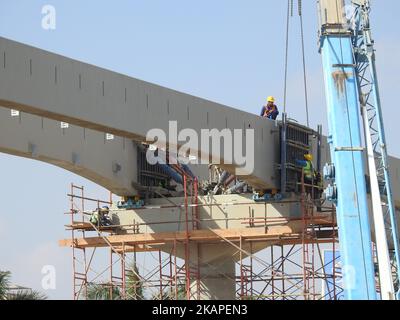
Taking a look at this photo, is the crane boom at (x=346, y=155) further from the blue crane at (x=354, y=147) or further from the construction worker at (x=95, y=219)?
the construction worker at (x=95, y=219)

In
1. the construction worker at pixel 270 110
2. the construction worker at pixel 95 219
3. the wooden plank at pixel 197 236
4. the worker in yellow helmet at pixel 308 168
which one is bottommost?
the wooden plank at pixel 197 236

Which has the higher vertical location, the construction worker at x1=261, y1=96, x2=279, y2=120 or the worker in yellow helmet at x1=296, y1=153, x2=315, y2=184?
the construction worker at x1=261, y1=96, x2=279, y2=120

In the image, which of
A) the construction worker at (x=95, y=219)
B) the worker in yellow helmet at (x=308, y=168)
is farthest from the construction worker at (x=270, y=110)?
the construction worker at (x=95, y=219)

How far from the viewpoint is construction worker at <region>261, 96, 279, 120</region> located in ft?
99.8

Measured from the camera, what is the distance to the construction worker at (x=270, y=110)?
30.4 meters

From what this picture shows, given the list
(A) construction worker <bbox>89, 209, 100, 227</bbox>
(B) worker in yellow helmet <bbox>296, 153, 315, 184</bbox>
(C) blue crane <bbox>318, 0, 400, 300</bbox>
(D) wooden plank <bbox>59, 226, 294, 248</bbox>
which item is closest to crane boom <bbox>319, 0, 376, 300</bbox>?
(C) blue crane <bbox>318, 0, 400, 300</bbox>

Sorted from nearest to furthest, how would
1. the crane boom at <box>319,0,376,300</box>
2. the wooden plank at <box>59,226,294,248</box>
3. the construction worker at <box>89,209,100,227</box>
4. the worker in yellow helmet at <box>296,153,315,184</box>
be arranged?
the crane boom at <box>319,0,376,300</box> < the wooden plank at <box>59,226,294,248</box> < the worker in yellow helmet at <box>296,153,315,184</box> < the construction worker at <box>89,209,100,227</box>

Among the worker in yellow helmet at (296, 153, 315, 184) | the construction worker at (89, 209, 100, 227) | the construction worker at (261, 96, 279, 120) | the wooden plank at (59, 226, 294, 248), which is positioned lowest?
the wooden plank at (59, 226, 294, 248)

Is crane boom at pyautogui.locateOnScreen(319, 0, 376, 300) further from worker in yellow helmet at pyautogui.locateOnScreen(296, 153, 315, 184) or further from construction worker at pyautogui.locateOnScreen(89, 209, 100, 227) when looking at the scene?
construction worker at pyautogui.locateOnScreen(89, 209, 100, 227)

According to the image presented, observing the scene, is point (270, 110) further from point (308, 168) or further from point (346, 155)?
point (346, 155)

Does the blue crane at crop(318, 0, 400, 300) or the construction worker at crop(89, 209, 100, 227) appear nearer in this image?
the blue crane at crop(318, 0, 400, 300)

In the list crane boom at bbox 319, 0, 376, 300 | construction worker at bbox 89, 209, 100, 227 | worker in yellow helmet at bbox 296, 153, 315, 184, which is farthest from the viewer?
construction worker at bbox 89, 209, 100, 227
